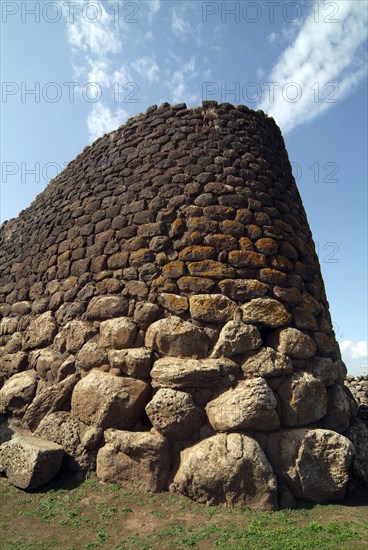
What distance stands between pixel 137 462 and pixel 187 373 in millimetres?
963

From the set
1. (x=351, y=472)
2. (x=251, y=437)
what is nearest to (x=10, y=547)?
(x=251, y=437)

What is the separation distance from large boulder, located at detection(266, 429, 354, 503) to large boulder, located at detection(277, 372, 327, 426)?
16 cm

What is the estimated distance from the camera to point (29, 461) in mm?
3980

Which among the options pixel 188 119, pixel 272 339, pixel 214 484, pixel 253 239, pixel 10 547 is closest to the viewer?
pixel 10 547

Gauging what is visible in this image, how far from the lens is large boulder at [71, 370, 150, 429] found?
4.21 metres

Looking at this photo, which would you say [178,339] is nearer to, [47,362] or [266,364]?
[266,364]

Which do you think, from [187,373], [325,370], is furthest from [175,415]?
[325,370]

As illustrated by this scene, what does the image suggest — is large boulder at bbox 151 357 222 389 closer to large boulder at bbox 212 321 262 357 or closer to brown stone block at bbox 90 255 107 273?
large boulder at bbox 212 321 262 357

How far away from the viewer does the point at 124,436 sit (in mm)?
4078

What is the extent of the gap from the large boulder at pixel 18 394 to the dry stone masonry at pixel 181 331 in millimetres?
17

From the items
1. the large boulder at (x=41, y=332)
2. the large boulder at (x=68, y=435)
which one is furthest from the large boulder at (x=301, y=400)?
the large boulder at (x=41, y=332)

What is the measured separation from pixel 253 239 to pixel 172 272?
1.11m

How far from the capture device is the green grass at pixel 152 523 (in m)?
3.14

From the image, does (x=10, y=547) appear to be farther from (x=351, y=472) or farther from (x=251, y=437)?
(x=351, y=472)
